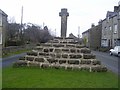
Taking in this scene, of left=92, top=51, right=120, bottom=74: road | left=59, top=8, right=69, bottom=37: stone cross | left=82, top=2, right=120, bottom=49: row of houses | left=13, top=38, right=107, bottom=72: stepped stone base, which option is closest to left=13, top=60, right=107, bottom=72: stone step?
left=13, top=38, right=107, bottom=72: stepped stone base

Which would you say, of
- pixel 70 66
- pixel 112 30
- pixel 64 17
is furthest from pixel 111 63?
pixel 112 30

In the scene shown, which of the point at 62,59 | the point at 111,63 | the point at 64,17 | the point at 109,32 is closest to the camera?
the point at 62,59

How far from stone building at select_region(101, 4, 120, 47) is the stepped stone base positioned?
34068mm

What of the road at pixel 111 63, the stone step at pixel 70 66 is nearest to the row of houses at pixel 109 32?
the road at pixel 111 63

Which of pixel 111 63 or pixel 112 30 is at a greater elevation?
pixel 112 30

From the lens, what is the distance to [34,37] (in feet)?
234

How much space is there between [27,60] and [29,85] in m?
5.62

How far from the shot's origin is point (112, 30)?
51688 millimetres

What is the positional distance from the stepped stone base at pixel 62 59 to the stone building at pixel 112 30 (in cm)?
3407

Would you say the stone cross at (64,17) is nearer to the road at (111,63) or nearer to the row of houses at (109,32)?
the road at (111,63)

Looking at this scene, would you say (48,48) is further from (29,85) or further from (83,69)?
(29,85)

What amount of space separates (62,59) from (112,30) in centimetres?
4000

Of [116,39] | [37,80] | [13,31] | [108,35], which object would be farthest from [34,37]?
[37,80]

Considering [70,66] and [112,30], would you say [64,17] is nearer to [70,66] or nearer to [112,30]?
[70,66]
